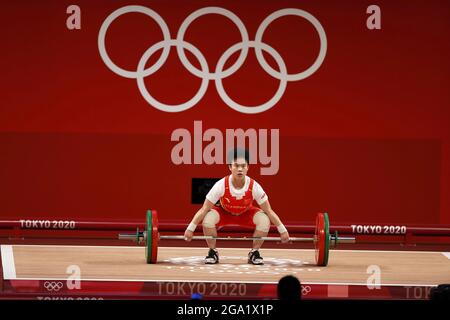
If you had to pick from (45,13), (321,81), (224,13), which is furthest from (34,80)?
(321,81)

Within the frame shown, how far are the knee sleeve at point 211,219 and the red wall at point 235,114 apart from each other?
2.07 metres

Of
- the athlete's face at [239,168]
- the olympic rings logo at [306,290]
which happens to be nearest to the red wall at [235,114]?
the athlete's face at [239,168]

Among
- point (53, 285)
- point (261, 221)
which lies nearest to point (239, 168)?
point (261, 221)

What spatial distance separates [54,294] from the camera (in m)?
6.13

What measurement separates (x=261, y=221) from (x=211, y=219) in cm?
44

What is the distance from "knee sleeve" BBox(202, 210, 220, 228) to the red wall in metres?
2.07

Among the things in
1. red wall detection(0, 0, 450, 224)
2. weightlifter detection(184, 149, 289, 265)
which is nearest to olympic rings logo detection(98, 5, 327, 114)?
red wall detection(0, 0, 450, 224)

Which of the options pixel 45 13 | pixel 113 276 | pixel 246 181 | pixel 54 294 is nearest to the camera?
pixel 54 294

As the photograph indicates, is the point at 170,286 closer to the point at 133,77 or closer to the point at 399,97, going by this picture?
the point at 133,77

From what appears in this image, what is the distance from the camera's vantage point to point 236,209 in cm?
838

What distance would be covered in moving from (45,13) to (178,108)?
175cm

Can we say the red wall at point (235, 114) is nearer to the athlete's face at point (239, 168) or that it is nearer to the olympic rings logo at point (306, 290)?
the athlete's face at point (239, 168)

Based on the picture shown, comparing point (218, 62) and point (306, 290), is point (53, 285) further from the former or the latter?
point (218, 62)

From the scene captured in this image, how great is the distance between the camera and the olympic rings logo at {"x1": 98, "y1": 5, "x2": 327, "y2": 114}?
10352 mm
